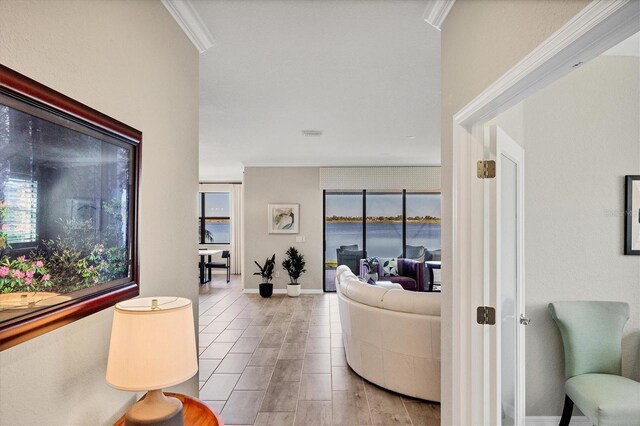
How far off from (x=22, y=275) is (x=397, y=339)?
8.97ft

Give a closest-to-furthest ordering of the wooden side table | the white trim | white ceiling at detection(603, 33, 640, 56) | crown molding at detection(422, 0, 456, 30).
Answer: the white trim, the wooden side table, crown molding at detection(422, 0, 456, 30), white ceiling at detection(603, 33, 640, 56)

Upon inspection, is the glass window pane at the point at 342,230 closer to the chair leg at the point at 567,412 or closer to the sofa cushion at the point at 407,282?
the sofa cushion at the point at 407,282

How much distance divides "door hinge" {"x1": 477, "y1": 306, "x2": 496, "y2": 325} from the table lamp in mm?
1287

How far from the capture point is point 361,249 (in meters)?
7.52

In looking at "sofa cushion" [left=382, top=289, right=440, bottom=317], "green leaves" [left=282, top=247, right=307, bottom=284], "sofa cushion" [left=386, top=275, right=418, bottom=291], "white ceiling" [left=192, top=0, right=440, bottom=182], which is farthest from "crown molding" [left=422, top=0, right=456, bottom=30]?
"green leaves" [left=282, top=247, right=307, bottom=284]

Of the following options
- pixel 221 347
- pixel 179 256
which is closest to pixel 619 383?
pixel 179 256

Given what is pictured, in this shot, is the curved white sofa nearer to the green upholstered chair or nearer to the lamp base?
the green upholstered chair

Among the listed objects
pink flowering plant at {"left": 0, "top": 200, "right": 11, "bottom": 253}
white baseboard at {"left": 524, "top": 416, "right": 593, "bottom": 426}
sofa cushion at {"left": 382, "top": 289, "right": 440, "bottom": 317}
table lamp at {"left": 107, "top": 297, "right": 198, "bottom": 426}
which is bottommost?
white baseboard at {"left": 524, "top": 416, "right": 593, "bottom": 426}

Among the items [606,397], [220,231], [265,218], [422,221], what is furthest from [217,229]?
[606,397]

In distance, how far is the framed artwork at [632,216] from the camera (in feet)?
7.73

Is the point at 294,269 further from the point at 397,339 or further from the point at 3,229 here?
the point at 3,229

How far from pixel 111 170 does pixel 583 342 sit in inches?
113

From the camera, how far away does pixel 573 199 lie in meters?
2.46

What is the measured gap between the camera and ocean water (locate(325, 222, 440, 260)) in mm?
7566
